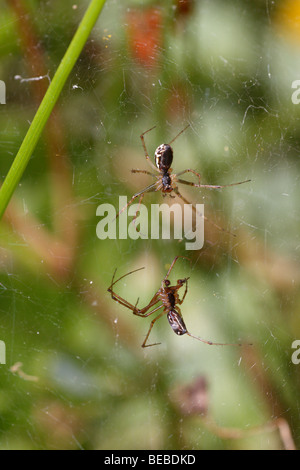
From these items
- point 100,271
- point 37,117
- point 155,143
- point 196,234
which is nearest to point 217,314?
point 196,234

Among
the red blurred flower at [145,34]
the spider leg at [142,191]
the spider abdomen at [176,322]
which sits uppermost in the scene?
the red blurred flower at [145,34]

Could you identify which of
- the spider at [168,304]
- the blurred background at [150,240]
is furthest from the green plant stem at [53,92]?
the spider at [168,304]

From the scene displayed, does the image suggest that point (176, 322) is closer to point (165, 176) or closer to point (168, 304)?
point (168, 304)

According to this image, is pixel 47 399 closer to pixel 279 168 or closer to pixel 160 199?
pixel 160 199

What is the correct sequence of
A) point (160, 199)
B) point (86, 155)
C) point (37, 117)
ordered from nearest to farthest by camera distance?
point (37, 117), point (86, 155), point (160, 199)

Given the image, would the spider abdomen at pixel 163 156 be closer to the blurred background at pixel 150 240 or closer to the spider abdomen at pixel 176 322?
the blurred background at pixel 150 240
